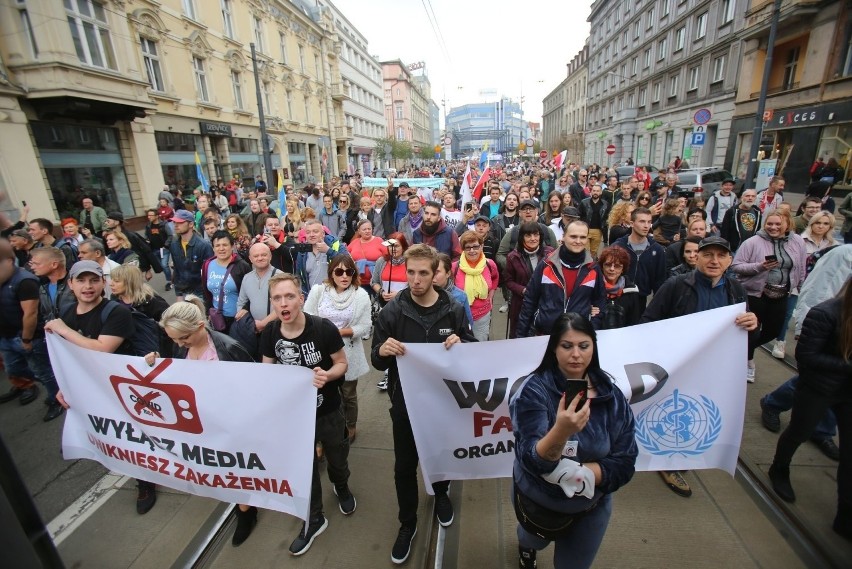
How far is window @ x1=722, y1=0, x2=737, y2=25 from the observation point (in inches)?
925

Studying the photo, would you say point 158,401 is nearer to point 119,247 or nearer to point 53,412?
point 53,412

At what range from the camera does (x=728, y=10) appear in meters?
24.2

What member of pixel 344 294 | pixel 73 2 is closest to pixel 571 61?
pixel 73 2

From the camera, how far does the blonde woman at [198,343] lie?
2729 mm

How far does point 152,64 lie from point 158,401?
20.6 metres

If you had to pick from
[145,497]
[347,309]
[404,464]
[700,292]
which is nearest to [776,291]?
[700,292]

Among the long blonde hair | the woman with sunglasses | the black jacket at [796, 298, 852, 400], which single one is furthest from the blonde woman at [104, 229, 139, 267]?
the black jacket at [796, 298, 852, 400]

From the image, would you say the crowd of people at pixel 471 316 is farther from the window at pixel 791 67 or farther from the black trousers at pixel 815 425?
the window at pixel 791 67

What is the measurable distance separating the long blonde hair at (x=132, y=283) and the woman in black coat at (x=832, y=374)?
494cm

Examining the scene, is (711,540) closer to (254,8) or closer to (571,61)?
(254,8)

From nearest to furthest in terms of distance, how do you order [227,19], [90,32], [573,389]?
[573,389], [90,32], [227,19]

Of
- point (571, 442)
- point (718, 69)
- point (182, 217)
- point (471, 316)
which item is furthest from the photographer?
point (718, 69)

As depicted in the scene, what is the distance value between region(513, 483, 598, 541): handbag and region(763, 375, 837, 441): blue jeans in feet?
9.15

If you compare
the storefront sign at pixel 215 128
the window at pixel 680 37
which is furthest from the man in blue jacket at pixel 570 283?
the window at pixel 680 37
